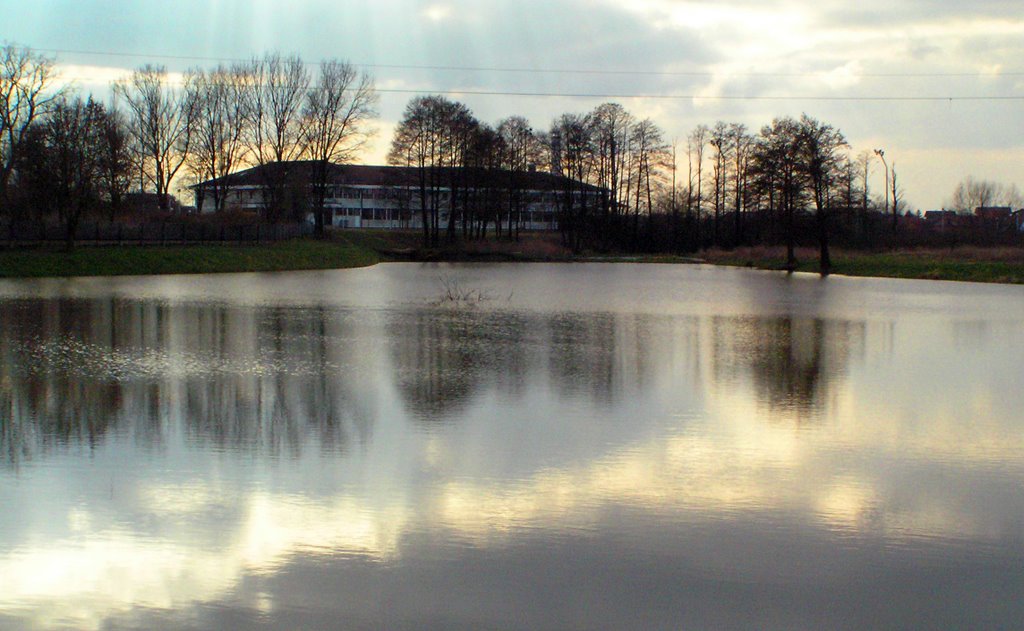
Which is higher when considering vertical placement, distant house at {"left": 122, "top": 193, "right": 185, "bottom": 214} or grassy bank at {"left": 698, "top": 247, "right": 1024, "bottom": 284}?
distant house at {"left": 122, "top": 193, "right": 185, "bottom": 214}

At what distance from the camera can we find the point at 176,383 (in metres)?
13.6

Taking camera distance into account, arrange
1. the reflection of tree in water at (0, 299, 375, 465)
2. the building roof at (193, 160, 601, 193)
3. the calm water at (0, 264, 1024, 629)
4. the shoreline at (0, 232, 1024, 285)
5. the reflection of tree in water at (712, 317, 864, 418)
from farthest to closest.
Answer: the building roof at (193, 160, 601, 193), the shoreline at (0, 232, 1024, 285), the reflection of tree in water at (712, 317, 864, 418), the reflection of tree in water at (0, 299, 375, 465), the calm water at (0, 264, 1024, 629)

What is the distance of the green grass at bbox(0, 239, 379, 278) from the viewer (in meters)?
42.1

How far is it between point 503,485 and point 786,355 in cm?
1108

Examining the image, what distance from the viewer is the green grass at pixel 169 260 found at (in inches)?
1656

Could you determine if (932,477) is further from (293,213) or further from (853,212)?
(293,213)

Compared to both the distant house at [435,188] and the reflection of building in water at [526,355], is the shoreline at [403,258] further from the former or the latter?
the reflection of building in water at [526,355]

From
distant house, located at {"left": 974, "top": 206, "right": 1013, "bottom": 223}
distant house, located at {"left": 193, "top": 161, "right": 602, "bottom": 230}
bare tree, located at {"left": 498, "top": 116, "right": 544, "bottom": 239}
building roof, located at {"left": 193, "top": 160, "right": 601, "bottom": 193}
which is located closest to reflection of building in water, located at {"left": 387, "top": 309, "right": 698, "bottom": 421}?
building roof, located at {"left": 193, "top": 160, "right": 601, "bottom": 193}

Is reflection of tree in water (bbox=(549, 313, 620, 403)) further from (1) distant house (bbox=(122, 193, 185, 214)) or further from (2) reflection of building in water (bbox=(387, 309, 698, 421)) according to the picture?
(1) distant house (bbox=(122, 193, 185, 214))

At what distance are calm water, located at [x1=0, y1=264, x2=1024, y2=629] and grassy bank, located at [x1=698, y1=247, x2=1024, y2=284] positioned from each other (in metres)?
35.5

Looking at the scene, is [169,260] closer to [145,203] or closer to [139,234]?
[139,234]

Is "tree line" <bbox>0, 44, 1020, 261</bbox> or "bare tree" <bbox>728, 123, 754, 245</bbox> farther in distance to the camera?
"bare tree" <bbox>728, 123, 754, 245</bbox>

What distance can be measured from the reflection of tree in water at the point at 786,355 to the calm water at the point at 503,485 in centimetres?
15

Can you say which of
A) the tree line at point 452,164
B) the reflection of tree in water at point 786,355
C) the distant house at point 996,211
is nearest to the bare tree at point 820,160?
the tree line at point 452,164
